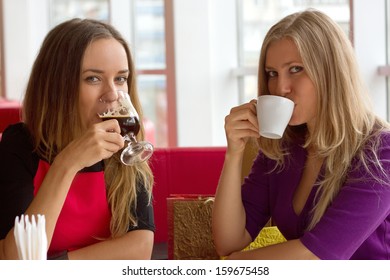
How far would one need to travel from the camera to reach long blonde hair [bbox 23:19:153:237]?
6.55ft

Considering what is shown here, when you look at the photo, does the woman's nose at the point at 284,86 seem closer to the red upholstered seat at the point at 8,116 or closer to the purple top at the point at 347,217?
the purple top at the point at 347,217

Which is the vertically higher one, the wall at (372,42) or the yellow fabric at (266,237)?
the wall at (372,42)

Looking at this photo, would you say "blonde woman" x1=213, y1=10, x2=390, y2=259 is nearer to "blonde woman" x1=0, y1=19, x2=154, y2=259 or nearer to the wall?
"blonde woman" x1=0, y1=19, x2=154, y2=259

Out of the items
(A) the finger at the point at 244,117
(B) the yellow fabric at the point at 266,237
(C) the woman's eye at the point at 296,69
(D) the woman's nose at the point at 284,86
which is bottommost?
(B) the yellow fabric at the point at 266,237

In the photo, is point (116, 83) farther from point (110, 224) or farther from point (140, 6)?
point (140, 6)

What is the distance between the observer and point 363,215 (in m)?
1.71

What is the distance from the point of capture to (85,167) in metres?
2.00

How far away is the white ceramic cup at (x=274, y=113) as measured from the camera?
1724 mm

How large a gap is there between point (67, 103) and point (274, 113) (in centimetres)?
62

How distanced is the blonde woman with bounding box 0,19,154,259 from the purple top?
1.26 feet

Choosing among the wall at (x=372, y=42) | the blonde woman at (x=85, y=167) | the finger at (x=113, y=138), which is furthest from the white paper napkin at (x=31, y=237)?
the wall at (x=372, y=42)

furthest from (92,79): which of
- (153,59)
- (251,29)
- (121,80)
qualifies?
(153,59)

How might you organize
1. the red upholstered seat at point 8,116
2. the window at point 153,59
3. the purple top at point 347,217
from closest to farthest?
1. the purple top at point 347,217
2. the red upholstered seat at point 8,116
3. the window at point 153,59

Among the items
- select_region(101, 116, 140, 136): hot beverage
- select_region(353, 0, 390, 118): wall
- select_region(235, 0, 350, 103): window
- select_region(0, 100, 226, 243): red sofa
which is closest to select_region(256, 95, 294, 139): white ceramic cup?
select_region(101, 116, 140, 136): hot beverage
